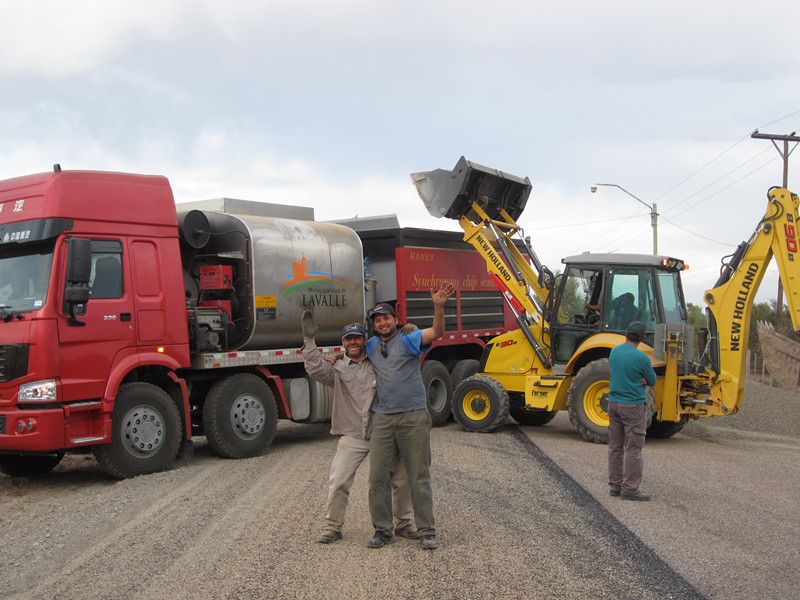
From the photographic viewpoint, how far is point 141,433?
32.7 ft

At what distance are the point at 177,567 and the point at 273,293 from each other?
6.07 meters

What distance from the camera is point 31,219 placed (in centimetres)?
945

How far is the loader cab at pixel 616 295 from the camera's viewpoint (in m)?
13.0

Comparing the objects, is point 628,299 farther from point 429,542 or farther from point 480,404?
point 429,542

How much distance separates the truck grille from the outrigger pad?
24.9 feet

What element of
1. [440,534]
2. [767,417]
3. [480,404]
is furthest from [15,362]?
[767,417]

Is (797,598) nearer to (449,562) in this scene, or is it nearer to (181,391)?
(449,562)

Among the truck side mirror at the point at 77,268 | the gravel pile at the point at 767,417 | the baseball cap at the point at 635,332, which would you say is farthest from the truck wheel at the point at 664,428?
the truck side mirror at the point at 77,268

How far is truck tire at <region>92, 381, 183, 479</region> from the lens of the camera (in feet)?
31.9

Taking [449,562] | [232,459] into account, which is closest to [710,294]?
[232,459]

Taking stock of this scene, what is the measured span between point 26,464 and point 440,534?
638 cm

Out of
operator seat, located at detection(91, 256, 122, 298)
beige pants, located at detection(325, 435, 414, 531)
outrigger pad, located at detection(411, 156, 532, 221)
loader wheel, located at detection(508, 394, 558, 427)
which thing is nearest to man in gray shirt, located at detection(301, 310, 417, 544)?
beige pants, located at detection(325, 435, 414, 531)

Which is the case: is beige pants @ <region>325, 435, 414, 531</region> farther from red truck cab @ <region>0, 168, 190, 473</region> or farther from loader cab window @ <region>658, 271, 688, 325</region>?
loader cab window @ <region>658, 271, 688, 325</region>

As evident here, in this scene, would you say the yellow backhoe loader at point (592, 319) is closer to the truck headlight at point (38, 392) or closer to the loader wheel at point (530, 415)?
the loader wheel at point (530, 415)
